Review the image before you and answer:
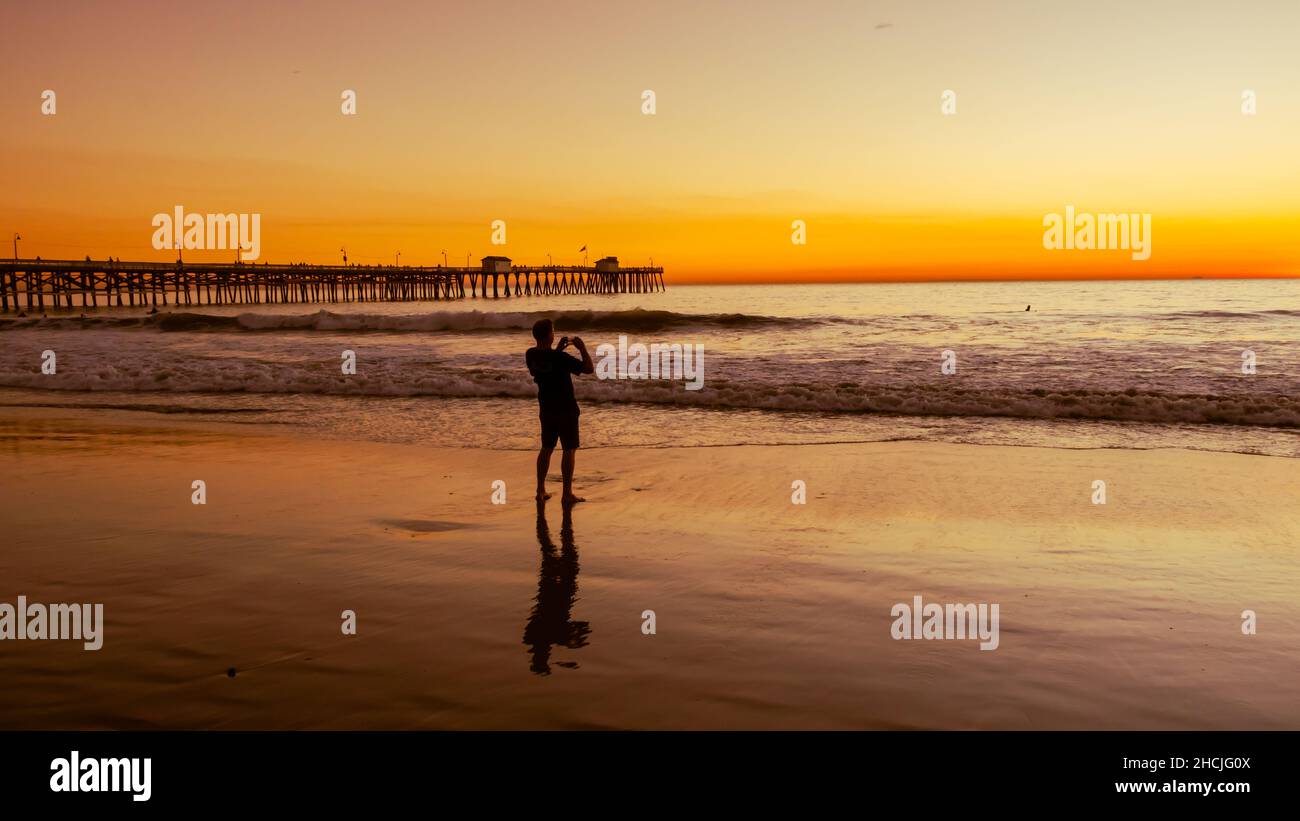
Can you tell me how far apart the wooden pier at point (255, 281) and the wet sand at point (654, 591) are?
72.1 metres

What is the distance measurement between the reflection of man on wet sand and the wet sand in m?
0.03

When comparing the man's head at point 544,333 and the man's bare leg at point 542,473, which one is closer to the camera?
the man's bare leg at point 542,473

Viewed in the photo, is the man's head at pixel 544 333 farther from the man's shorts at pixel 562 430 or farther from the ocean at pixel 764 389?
the ocean at pixel 764 389

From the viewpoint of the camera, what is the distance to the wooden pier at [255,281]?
72500 millimetres

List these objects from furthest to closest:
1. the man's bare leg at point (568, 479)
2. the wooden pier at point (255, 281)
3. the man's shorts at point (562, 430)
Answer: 1. the wooden pier at point (255, 281)
2. the man's shorts at point (562, 430)
3. the man's bare leg at point (568, 479)

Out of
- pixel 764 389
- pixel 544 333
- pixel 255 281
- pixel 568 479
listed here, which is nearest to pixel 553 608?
pixel 568 479

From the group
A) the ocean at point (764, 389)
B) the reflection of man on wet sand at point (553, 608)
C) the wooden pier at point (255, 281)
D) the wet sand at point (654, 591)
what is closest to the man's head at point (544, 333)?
the wet sand at point (654, 591)

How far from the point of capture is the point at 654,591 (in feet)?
19.3

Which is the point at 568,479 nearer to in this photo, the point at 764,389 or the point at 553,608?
the point at 553,608

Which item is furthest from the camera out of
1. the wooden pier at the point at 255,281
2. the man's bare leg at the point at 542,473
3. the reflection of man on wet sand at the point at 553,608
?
the wooden pier at the point at 255,281

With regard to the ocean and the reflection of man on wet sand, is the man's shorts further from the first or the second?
the ocean
